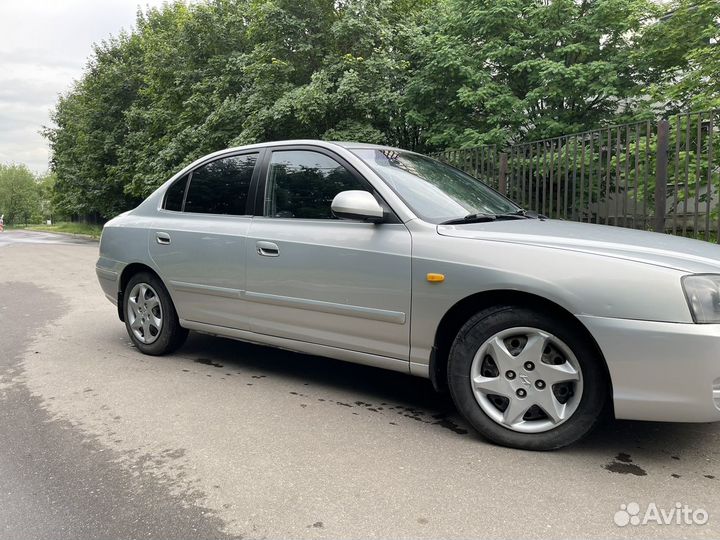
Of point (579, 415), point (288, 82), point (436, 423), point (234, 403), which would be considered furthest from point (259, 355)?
point (288, 82)

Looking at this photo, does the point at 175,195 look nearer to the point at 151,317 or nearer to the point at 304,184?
the point at 151,317

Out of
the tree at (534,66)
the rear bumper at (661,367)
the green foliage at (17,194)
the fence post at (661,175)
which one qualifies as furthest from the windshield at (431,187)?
the green foliage at (17,194)

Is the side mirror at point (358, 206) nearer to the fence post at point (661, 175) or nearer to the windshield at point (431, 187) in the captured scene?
the windshield at point (431, 187)

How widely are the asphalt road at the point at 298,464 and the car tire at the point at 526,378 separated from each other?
0.13 metres

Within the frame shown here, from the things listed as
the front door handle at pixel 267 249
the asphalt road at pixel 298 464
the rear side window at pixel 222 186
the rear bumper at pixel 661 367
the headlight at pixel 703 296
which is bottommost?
the asphalt road at pixel 298 464

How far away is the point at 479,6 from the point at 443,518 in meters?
11.6

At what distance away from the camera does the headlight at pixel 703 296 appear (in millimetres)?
2586

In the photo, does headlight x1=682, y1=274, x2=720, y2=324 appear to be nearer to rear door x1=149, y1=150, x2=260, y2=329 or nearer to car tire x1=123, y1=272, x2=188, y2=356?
rear door x1=149, y1=150, x2=260, y2=329

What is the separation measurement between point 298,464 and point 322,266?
126cm

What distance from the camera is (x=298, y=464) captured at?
289 centimetres

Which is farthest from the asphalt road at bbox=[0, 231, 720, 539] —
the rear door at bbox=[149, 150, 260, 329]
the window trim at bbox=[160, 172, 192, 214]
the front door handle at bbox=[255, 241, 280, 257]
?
the window trim at bbox=[160, 172, 192, 214]

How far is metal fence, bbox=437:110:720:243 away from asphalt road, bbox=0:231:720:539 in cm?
348

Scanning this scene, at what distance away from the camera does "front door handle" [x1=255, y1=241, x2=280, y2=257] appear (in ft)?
13.0

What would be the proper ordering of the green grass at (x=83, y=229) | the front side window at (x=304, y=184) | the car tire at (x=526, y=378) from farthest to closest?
the green grass at (x=83, y=229), the front side window at (x=304, y=184), the car tire at (x=526, y=378)
